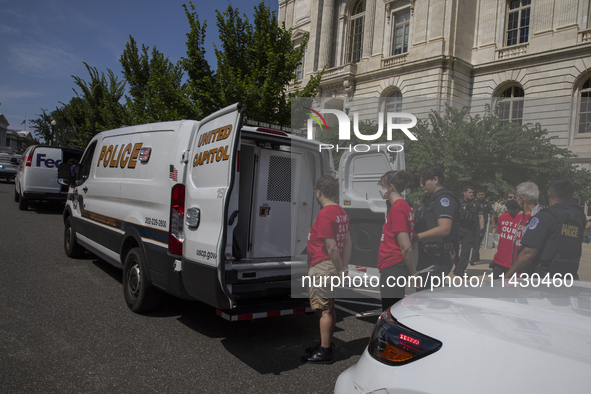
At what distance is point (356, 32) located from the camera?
29969mm

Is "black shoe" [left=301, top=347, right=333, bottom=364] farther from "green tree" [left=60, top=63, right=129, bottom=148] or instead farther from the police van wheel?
"green tree" [left=60, top=63, right=129, bottom=148]

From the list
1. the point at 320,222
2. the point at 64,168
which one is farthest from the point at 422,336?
the point at 64,168

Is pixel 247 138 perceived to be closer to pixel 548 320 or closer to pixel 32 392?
pixel 32 392

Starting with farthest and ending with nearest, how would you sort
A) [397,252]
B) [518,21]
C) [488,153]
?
[518,21]
[488,153]
[397,252]

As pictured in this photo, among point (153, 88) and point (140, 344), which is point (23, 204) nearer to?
point (153, 88)

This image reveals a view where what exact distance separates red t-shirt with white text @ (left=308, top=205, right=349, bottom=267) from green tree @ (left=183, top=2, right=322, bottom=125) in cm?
943

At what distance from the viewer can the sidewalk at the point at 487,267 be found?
4.87 m

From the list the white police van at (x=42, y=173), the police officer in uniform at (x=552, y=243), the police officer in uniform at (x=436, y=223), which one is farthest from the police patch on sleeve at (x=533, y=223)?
the white police van at (x=42, y=173)

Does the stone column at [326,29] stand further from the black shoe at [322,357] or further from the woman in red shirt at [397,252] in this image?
the black shoe at [322,357]

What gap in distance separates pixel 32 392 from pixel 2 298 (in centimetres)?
261

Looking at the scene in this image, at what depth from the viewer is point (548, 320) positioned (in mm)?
1503

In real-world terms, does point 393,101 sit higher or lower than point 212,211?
higher

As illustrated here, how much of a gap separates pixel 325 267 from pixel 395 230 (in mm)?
789

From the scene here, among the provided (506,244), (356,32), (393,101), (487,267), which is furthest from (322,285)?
(356,32)
